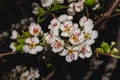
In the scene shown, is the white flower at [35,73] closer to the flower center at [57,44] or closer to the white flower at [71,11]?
the white flower at [71,11]

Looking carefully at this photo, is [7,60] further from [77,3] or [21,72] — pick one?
[77,3]

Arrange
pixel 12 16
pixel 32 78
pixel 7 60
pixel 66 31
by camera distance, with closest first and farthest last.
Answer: pixel 66 31
pixel 32 78
pixel 7 60
pixel 12 16

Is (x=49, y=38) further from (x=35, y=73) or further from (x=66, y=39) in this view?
(x=35, y=73)

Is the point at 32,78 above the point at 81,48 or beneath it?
beneath

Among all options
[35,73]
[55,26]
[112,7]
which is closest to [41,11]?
[55,26]

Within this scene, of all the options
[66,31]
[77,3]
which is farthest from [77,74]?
[66,31]

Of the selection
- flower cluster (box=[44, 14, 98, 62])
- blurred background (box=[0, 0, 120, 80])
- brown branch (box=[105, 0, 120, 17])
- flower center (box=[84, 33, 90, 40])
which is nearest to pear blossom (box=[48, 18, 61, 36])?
flower cluster (box=[44, 14, 98, 62])
